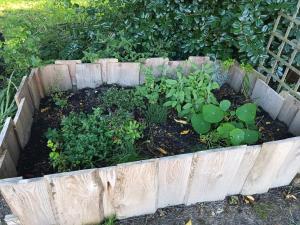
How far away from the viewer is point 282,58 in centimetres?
275

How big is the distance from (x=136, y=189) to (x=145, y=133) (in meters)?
0.60

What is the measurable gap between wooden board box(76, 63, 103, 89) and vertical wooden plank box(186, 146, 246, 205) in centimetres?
132

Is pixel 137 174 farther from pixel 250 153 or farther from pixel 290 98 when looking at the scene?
pixel 290 98

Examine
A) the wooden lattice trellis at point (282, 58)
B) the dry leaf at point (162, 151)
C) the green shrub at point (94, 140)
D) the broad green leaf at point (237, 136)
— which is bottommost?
the dry leaf at point (162, 151)

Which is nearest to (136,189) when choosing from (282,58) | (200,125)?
(200,125)

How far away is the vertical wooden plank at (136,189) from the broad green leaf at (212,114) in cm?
69

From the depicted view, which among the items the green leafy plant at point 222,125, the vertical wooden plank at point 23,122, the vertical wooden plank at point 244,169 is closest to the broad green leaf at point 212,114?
the green leafy plant at point 222,125

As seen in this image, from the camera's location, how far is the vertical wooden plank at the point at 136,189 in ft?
6.43

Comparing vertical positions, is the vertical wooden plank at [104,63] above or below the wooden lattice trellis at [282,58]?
below

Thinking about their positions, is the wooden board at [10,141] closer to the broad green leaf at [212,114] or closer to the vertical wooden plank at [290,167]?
the broad green leaf at [212,114]

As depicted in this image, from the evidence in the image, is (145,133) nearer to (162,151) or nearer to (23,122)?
(162,151)

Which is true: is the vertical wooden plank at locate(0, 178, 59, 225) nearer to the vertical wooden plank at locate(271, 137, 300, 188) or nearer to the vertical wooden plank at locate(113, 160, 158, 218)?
the vertical wooden plank at locate(113, 160, 158, 218)

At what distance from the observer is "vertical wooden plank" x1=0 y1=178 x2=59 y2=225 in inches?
71.1

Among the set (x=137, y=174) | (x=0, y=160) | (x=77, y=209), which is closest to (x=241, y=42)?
(x=137, y=174)
